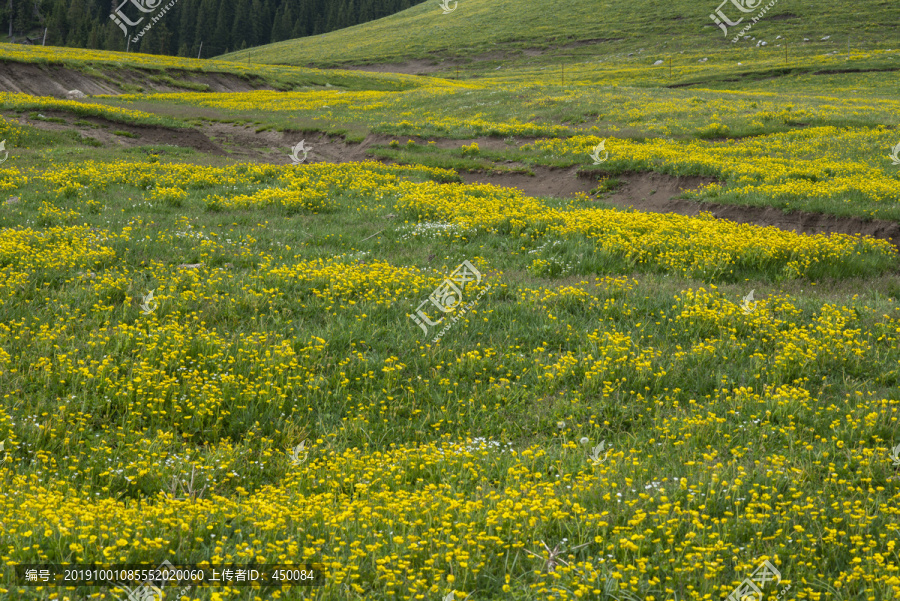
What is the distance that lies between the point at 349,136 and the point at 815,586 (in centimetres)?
2769

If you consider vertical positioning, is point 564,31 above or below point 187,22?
below

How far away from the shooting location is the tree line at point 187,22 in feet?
346

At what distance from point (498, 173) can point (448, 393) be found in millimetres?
16403

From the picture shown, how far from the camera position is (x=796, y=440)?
5.63m

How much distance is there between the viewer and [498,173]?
22125 millimetres

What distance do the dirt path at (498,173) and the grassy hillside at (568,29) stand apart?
63.8 meters

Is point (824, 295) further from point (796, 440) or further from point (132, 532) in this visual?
point (132, 532)

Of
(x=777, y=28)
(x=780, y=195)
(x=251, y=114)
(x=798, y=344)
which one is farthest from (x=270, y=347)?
(x=777, y=28)

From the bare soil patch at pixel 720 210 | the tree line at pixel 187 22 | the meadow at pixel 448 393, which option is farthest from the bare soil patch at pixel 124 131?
the tree line at pixel 187 22

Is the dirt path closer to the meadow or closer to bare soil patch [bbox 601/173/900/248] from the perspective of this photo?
bare soil patch [bbox 601/173/900/248]

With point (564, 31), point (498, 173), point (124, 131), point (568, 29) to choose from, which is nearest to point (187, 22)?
point (564, 31)

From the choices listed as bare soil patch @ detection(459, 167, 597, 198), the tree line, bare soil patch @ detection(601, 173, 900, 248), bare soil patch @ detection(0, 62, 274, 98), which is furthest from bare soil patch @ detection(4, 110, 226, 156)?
the tree line

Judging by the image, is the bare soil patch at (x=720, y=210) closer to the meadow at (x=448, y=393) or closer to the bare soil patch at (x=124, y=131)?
the meadow at (x=448, y=393)

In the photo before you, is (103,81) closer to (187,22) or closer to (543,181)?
(543,181)
